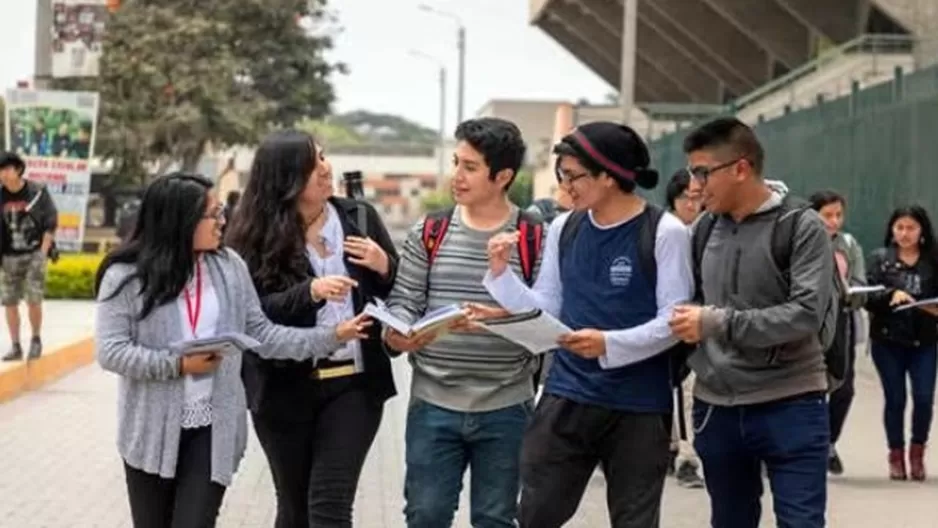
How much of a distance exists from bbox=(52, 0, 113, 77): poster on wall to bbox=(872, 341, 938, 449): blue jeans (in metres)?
14.1

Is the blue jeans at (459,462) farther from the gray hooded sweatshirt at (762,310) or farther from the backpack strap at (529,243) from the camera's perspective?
the gray hooded sweatshirt at (762,310)

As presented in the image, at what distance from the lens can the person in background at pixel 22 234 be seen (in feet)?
51.6

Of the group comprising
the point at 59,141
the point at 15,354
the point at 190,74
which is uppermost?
the point at 190,74

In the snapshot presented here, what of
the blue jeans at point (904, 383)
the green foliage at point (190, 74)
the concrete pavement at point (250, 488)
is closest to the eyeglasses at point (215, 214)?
the concrete pavement at point (250, 488)

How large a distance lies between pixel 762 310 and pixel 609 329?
494mm

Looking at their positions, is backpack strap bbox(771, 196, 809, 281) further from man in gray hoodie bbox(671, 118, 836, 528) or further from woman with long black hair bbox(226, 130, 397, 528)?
woman with long black hair bbox(226, 130, 397, 528)

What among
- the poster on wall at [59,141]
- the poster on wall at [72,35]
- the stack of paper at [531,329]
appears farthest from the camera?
the poster on wall at [72,35]

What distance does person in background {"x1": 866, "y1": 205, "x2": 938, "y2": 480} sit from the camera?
11133 mm

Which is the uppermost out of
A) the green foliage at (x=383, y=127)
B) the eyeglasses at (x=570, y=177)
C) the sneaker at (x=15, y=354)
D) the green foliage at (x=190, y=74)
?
the green foliage at (x=383, y=127)

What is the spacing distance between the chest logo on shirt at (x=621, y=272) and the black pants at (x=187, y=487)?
140 centimetres

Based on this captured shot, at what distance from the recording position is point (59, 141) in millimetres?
21953

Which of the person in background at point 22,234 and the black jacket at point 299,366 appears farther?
the person in background at point 22,234

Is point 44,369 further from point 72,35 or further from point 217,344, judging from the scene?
point 217,344

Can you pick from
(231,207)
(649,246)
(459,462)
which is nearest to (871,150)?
(231,207)
